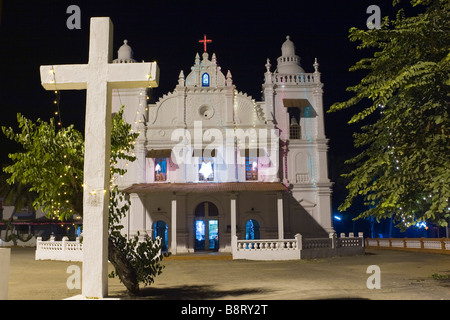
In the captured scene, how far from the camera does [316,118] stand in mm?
26906

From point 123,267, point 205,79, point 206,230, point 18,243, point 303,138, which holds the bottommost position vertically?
point 18,243

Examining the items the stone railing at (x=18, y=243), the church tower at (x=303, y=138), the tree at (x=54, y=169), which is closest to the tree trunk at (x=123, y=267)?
the tree at (x=54, y=169)

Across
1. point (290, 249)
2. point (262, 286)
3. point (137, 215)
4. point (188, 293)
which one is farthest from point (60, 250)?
point (262, 286)

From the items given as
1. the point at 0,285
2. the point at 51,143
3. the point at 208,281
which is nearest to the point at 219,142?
the point at 208,281

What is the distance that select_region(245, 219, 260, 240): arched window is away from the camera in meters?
25.8

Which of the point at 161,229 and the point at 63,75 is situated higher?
the point at 63,75

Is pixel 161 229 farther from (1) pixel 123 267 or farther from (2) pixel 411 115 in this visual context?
(2) pixel 411 115

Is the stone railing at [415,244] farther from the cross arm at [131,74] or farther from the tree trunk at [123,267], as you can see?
the cross arm at [131,74]

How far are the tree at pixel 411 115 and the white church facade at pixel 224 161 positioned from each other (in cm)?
1460

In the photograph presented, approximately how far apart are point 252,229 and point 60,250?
11059 mm

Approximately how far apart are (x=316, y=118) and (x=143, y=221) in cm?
1270

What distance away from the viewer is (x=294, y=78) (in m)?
27.5

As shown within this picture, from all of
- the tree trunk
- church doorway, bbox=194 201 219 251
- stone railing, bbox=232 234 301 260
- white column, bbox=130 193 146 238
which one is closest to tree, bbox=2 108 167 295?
the tree trunk

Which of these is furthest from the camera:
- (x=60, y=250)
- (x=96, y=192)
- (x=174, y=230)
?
(x=174, y=230)
